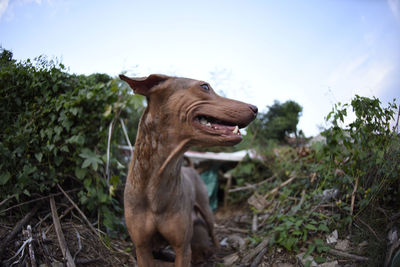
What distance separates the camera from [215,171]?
6.18 metres

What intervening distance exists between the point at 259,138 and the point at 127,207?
167 inches

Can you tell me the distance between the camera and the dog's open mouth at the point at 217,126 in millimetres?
1788

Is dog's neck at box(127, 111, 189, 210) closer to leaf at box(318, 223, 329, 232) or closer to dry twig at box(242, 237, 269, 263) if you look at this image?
dry twig at box(242, 237, 269, 263)

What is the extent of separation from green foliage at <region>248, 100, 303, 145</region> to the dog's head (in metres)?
2.87

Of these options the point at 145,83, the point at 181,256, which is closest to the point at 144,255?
the point at 181,256

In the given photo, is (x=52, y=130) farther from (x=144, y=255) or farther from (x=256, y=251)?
(x=256, y=251)

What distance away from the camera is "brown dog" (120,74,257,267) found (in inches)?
71.9

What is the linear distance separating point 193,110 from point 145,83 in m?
0.39

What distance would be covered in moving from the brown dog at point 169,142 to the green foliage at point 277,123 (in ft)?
9.53

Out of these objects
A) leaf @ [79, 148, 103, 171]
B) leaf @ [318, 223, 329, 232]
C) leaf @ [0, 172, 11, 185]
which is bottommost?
leaf @ [318, 223, 329, 232]

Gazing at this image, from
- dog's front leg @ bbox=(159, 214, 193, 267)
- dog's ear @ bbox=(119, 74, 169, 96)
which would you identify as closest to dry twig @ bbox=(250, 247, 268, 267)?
dog's front leg @ bbox=(159, 214, 193, 267)

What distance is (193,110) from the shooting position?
1.86 meters

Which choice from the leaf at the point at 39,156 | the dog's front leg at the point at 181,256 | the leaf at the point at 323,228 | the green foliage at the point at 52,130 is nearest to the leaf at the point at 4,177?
the green foliage at the point at 52,130

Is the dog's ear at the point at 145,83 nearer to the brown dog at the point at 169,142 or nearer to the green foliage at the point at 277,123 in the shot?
the brown dog at the point at 169,142
